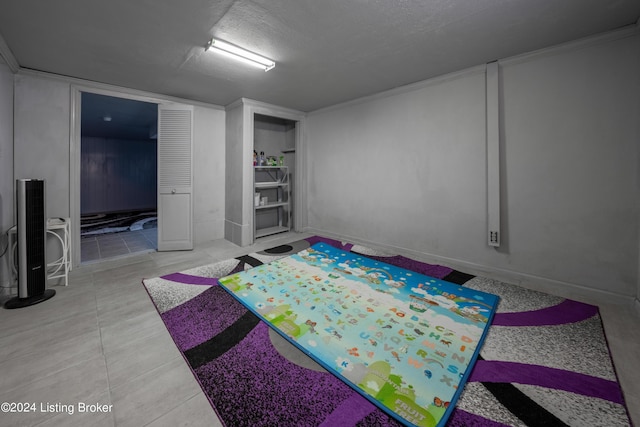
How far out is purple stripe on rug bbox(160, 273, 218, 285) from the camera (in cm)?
294

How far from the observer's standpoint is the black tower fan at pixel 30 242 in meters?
2.34

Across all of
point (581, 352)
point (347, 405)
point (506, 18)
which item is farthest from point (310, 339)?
point (506, 18)

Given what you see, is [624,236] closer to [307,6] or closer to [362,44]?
[362,44]

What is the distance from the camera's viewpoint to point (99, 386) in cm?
153

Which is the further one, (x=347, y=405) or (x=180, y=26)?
(x=180, y=26)

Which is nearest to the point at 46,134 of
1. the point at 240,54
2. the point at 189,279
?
the point at 189,279

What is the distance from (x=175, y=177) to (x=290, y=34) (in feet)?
9.93

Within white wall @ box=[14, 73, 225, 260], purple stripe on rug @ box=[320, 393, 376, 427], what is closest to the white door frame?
white wall @ box=[14, 73, 225, 260]

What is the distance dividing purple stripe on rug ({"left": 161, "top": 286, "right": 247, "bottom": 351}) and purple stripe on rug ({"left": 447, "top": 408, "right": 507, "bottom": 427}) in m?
1.65

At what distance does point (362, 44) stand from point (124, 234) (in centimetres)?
576

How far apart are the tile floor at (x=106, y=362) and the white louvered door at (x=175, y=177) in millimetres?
1536

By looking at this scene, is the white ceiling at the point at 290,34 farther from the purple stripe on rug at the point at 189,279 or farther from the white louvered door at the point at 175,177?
the purple stripe on rug at the point at 189,279

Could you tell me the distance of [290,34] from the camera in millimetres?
2430

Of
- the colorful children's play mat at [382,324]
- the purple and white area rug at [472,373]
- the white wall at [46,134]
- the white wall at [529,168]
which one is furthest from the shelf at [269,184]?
the purple and white area rug at [472,373]
